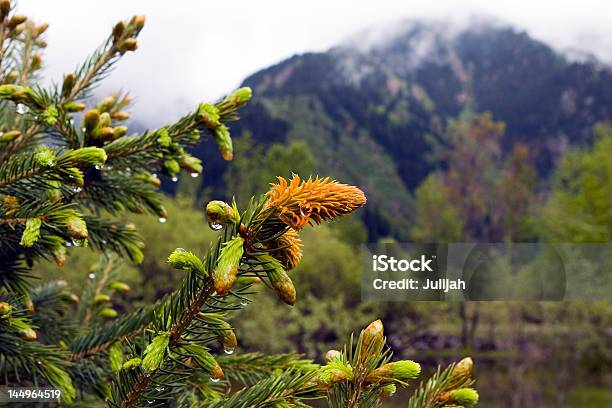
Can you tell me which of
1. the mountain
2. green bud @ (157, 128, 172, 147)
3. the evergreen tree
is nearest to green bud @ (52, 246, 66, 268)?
the evergreen tree

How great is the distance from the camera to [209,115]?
2047 millimetres

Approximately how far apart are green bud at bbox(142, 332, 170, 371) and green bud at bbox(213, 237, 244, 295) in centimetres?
21

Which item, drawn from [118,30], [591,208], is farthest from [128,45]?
[591,208]

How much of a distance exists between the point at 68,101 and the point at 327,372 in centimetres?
164

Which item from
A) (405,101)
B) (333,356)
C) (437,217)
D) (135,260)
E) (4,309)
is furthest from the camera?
(405,101)

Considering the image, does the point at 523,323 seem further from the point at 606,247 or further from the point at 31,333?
the point at 31,333

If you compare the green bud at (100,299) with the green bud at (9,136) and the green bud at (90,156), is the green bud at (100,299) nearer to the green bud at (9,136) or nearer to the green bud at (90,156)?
the green bud at (9,136)

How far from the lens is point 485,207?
64875 millimetres

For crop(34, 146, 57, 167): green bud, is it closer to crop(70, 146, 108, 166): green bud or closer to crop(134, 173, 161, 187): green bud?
crop(70, 146, 108, 166): green bud

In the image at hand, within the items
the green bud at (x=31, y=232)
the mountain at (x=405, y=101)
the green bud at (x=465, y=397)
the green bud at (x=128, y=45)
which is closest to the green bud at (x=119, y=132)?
the green bud at (x=128, y=45)

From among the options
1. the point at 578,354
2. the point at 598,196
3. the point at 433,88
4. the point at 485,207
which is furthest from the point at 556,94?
the point at 578,354

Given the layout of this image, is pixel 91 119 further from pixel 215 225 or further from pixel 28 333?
pixel 215 225

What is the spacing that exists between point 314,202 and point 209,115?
3.36 ft

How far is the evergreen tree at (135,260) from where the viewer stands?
3.99 feet
